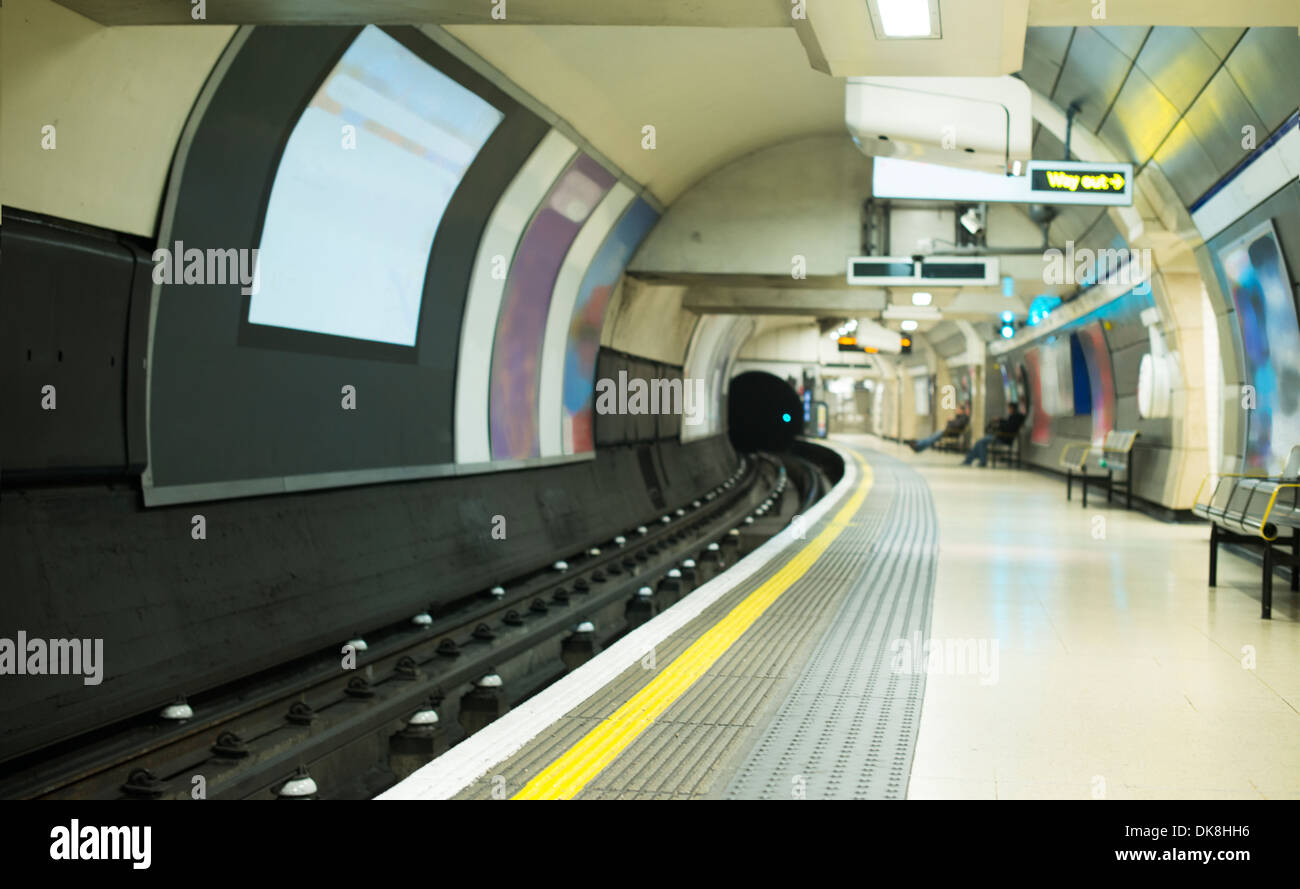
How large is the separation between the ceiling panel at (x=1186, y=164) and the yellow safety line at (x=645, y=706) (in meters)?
4.91

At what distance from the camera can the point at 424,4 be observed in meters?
4.99

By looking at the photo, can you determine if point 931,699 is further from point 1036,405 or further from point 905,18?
point 1036,405

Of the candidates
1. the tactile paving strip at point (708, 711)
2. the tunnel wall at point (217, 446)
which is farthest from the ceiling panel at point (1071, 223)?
the tactile paving strip at point (708, 711)

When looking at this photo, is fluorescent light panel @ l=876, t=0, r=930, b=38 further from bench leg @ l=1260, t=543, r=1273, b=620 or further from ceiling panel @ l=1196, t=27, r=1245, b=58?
bench leg @ l=1260, t=543, r=1273, b=620

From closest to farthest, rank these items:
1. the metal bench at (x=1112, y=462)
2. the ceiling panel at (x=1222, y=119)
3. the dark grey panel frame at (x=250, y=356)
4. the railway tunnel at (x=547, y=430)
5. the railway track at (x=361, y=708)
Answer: the railway tunnel at (x=547, y=430) < the railway track at (x=361, y=708) < the dark grey panel frame at (x=250, y=356) < the ceiling panel at (x=1222, y=119) < the metal bench at (x=1112, y=462)

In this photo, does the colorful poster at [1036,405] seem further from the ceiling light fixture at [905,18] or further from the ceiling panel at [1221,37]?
the ceiling light fixture at [905,18]

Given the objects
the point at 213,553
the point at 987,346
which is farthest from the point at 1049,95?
the point at 987,346

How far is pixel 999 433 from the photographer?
1024 inches

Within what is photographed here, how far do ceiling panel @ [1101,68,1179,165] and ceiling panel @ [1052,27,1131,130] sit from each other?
0.11m

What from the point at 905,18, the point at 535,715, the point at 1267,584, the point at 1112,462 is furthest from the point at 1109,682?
the point at 1112,462

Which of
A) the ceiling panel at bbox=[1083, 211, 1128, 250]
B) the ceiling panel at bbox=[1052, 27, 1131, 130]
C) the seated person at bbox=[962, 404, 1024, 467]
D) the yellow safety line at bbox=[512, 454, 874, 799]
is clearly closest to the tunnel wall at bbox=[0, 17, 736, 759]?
the yellow safety line at bbox=[512, 454, 874, 799]

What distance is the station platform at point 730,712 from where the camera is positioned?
358 centimetres

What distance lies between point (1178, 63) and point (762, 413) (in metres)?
34.6

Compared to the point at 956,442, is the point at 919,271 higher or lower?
higher
